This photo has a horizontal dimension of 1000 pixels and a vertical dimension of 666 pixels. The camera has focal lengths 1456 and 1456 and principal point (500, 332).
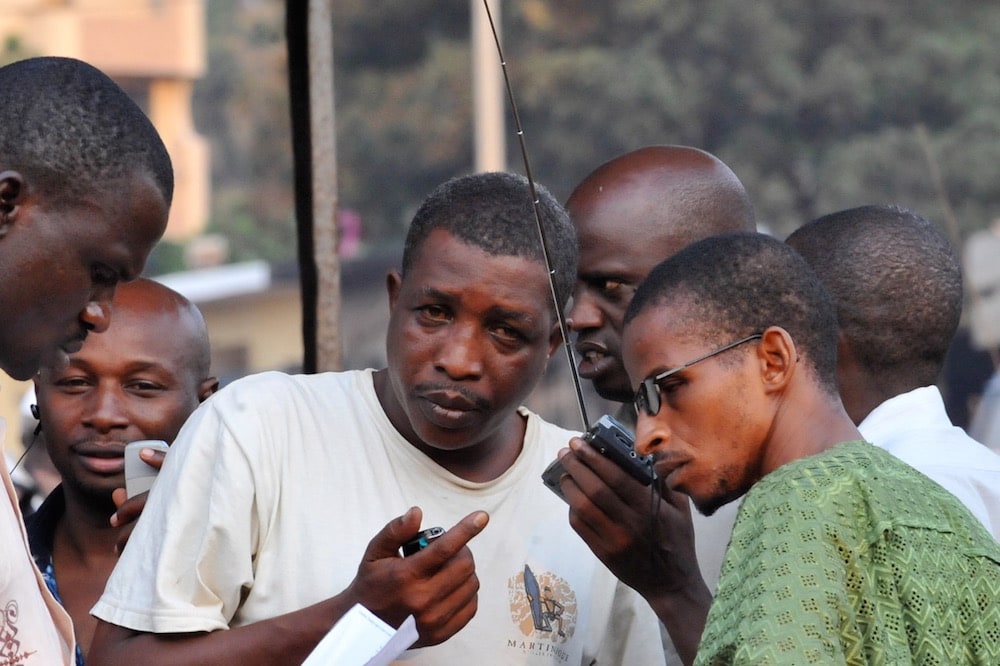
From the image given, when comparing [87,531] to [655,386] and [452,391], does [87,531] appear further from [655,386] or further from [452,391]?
[655,386]

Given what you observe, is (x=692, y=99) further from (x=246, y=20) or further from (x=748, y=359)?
(x=748, y=359)

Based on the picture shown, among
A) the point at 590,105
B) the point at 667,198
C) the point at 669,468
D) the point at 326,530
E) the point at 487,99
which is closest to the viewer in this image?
the point at 669,468

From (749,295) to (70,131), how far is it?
117 cm

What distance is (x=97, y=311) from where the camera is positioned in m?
2.46

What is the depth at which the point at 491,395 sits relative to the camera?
2900 mm

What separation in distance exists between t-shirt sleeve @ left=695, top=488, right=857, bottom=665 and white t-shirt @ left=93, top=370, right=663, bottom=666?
2.38 feet

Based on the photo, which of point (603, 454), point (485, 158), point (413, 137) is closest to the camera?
point (603, 454)

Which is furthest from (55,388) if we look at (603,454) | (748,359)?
(748,359)

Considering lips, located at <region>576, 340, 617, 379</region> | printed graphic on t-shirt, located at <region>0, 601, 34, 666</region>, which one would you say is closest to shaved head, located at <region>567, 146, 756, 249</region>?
lips, located at <region>576, 340, 617, 379</region>

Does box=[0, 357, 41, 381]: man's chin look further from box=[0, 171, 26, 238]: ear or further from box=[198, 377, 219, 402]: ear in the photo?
box=[198, 377, 219, 402]: ear

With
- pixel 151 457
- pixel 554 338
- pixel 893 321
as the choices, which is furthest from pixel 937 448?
pixel 151 457

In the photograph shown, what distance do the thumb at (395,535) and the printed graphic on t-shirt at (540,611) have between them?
414 millimetres

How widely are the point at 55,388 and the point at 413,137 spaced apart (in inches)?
781

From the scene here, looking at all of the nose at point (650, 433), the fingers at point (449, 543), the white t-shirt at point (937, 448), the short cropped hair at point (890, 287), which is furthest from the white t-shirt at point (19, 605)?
the short cropped hair at point (890, 287)
